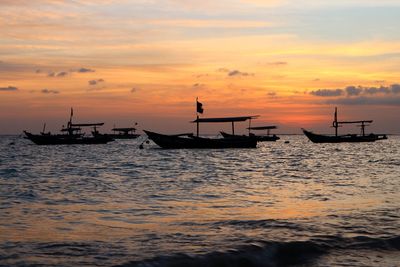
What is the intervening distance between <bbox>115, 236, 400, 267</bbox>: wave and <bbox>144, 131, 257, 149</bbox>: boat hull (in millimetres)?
47894

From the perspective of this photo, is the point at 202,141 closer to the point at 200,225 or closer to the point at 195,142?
the point at 195,142

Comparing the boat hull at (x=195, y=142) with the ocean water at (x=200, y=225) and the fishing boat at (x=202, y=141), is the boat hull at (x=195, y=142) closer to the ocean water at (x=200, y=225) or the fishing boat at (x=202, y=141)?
the fishing boat at (x=202, y=141)

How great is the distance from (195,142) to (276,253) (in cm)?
4994

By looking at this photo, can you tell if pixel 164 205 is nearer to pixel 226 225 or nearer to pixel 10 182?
pixel 226 225

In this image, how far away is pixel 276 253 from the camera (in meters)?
9.64

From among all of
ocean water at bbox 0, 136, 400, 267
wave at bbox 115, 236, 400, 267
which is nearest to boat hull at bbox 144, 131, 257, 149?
ocean water at bbox 0, 136, 400, 267

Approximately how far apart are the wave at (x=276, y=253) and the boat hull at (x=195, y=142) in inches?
1886

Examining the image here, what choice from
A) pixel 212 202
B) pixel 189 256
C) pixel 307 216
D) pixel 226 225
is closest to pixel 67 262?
pixel 189 256

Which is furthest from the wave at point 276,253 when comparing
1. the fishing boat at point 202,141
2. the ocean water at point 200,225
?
the fishing boat at point 202,141

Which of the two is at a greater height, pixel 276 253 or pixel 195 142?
pixel 195 142

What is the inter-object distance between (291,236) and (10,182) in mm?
17569

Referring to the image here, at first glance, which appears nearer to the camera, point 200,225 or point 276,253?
point 276,253

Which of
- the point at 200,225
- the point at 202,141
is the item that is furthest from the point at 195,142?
the point at 200,225

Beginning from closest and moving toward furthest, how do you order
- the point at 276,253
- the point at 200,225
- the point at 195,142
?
1. the point at 276,253
2. the point at 200,225
3. the point at 195,142
